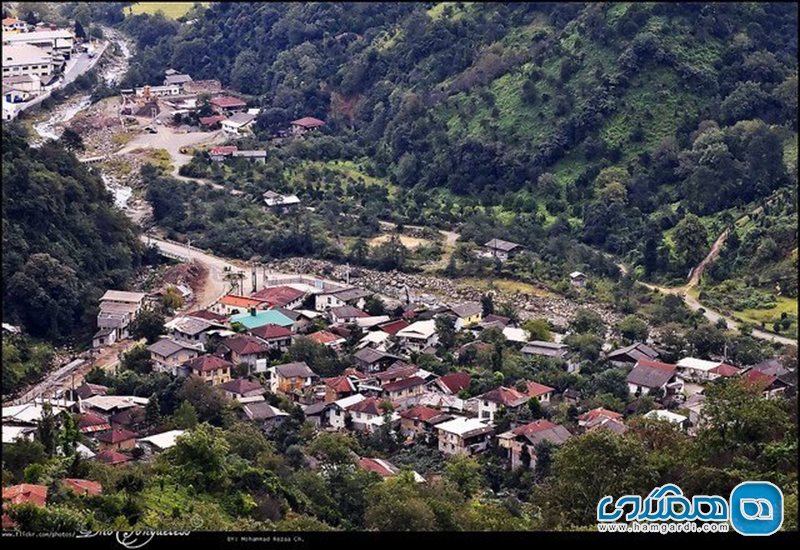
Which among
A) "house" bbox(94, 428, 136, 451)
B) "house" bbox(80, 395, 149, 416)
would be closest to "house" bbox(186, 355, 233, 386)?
"house" bbox(80, 395, 149, 416)

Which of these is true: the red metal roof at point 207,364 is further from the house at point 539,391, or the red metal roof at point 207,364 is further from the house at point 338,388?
the house at point 539,391

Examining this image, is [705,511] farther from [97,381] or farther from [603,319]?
[603,319]

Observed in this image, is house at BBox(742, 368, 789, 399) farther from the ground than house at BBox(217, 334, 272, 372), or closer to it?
farther from the ground

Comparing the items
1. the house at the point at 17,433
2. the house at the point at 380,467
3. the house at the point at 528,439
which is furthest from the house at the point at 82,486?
the house at the point at 528,439

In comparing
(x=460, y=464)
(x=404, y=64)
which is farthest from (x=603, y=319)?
(x=404, y=64)

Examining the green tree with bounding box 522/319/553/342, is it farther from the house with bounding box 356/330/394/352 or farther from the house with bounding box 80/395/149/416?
the house with bounding box 80/395/149/416

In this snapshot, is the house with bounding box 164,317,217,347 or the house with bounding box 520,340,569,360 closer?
the house with bounding box 520,340,569,360

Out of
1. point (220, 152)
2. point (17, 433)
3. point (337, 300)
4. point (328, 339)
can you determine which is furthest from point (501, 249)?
point (17, 433)
